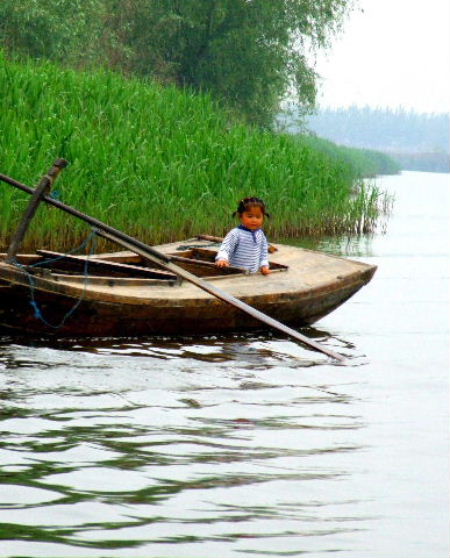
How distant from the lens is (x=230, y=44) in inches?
1294

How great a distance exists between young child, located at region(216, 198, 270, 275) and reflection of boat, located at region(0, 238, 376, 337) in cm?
17

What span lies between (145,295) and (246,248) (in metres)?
1.72

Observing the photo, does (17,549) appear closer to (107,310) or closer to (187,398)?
(187,398)

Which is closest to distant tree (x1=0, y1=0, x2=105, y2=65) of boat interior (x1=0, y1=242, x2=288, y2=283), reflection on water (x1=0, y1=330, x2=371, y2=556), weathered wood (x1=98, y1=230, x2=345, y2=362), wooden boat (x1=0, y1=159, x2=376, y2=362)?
boat interior (x1=0, y1=242, x2=288, y2=283)

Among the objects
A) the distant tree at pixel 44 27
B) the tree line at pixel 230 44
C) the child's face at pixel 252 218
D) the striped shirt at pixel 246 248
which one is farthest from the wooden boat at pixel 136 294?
the tree line at pixel 230 44

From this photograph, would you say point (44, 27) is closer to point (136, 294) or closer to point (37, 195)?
point (37, 195)

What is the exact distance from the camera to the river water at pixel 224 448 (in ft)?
14.9

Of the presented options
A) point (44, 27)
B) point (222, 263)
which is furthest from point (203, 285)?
point (44, 27)

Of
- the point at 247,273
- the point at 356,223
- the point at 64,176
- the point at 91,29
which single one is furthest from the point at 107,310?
the point at 91,29

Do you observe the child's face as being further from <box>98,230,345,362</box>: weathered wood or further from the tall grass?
the tall grass

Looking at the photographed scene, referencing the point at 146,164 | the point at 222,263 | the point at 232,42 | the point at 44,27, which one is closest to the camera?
the point at 222,263

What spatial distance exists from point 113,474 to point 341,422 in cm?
177

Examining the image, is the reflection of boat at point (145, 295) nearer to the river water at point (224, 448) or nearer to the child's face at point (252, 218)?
the river water at point (224, 448)

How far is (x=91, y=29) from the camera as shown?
92.6ft
